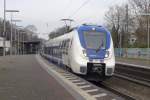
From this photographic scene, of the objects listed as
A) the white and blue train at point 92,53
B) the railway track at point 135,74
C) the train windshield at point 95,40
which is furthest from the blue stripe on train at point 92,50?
the railway track at point 135,74

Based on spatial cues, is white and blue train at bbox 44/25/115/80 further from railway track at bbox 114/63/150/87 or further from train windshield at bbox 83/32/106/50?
railway track at bbox 114/63/150/87

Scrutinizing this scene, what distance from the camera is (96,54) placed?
885 inches

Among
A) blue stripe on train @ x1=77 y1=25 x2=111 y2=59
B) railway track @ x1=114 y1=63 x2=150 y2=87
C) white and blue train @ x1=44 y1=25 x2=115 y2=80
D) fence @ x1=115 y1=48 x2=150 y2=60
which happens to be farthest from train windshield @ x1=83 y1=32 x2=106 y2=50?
fence @ x1=115 y1=48 x2=150 y2=60

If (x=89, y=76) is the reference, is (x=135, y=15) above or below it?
above

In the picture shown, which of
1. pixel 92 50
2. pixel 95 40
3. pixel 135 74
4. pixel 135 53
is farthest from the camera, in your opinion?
pixel 135 53

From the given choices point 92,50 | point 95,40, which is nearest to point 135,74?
point 95,40

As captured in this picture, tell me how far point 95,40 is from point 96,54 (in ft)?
3.50

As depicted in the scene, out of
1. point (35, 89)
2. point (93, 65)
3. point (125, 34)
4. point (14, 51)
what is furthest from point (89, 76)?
point (14, 51)

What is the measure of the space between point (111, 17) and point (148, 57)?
46.8 m

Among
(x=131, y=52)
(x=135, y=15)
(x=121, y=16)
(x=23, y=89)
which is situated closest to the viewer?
(x=23, y=89)

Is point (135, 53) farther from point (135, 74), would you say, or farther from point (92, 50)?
point (92, 50)

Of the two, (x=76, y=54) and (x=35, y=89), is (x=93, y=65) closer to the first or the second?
(x=76, y=54)

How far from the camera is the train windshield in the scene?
22922mm

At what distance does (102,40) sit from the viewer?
2330cm
